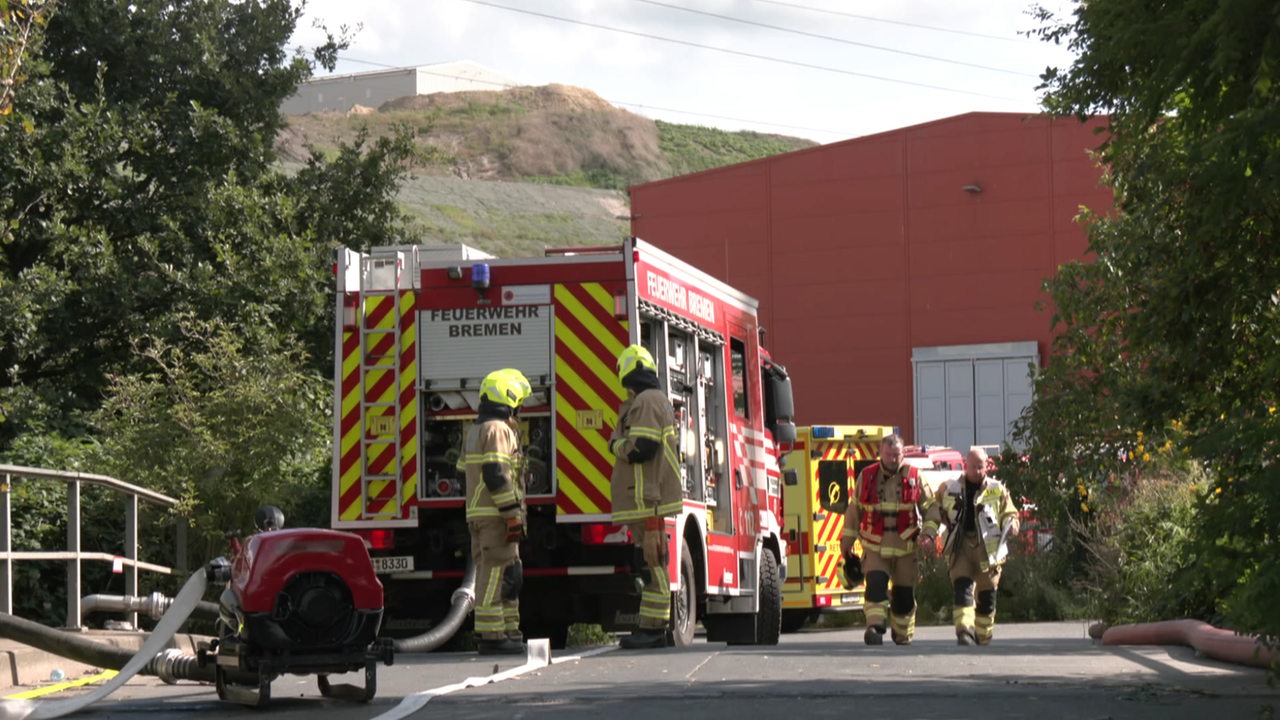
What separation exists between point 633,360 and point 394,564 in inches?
99.9

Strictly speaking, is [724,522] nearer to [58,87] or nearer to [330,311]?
[330,311]

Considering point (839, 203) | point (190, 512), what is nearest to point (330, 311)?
point (190, 512)

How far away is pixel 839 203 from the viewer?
41656 millimetres

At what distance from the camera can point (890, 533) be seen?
15.3 meters

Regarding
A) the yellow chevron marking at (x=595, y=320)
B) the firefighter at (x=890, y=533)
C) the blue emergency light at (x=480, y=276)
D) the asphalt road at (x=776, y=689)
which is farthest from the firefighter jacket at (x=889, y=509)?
the blue emergency light at (x=480, y=276)

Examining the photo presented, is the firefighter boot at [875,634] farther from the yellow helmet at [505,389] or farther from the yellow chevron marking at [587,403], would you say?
the yellow helmet at [505,389]

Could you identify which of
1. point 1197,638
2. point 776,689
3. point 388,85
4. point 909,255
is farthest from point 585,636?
point 388,85

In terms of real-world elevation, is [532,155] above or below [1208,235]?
above

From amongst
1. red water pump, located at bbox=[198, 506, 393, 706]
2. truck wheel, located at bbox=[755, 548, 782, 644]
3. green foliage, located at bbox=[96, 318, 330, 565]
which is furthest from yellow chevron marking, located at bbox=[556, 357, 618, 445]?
red water pump, located at bbox=[198, 506, 393, 706]

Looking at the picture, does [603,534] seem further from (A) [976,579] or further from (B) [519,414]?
(A) [976,579]

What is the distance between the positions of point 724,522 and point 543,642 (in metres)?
4.11

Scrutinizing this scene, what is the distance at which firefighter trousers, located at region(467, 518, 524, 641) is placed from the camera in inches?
482

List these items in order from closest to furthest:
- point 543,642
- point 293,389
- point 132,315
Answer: point 543,642
point 293,389
point 132,315

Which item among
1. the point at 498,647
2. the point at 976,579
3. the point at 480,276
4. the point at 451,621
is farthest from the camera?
the point at 976,579
